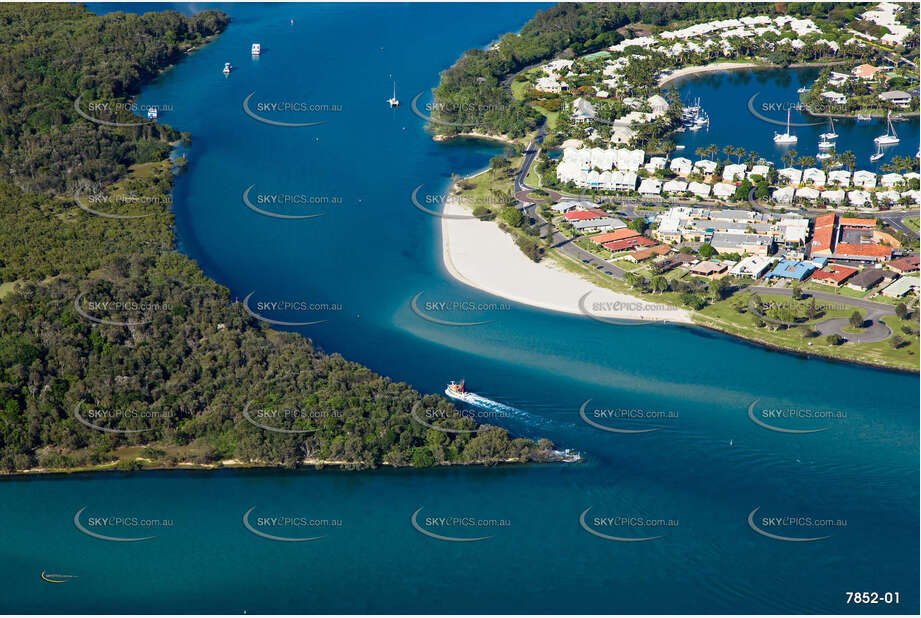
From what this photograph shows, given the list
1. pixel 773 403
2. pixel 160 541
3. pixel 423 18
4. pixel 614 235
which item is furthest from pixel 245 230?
pixel 423 18

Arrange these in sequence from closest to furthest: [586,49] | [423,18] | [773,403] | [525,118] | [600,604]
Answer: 1. [600,604]
2. [773,403]
3. [525,118]
4. [586,49]
5. [423,18]

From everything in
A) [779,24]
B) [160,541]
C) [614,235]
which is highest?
[779,24]

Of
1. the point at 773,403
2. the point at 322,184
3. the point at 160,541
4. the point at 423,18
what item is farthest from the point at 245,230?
the point at 423,18

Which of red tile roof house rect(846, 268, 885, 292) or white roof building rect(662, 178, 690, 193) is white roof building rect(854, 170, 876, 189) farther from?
red tile roof house rect(846, 268, 885, 292)

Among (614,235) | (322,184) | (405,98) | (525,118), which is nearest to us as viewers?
(614,235)

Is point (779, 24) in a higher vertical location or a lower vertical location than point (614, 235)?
higher

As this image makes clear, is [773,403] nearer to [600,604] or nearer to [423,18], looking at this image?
[600,604]

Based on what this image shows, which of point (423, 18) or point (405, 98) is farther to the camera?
point (423, 18)
